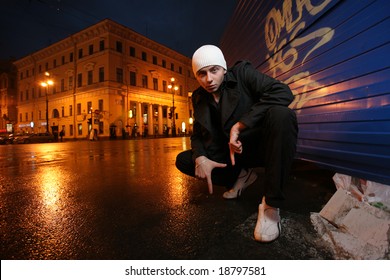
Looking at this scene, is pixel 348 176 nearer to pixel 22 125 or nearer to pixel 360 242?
pixel 360 242

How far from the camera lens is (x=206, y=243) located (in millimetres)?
1315

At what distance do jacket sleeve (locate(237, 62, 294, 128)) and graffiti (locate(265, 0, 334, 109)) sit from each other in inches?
34.4

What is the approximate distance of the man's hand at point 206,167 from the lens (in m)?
1.77

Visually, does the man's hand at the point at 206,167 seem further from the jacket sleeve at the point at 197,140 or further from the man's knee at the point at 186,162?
the man's knee at the point at 186,162

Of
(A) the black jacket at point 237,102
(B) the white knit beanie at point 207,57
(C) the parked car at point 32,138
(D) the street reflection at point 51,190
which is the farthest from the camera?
(C) the parked car at point 32,138

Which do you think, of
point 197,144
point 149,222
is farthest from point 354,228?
point 149,222

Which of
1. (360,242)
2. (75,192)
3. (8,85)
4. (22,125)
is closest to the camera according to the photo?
(360,242)

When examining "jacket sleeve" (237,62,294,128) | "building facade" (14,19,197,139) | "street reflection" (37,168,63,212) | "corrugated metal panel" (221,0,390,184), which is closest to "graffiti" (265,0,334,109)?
"corrugated metal panel" (221,0,390,184)

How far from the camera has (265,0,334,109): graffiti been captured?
2242 mm

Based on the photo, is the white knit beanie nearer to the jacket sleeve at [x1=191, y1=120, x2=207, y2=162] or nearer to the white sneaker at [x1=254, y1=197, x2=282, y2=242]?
the jacket sleeve at [x1=191, y1=120, x2=207, y2=162]

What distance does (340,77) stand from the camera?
74.6 inches

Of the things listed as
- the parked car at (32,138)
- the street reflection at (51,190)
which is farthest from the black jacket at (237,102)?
the parked car at (32,138)
